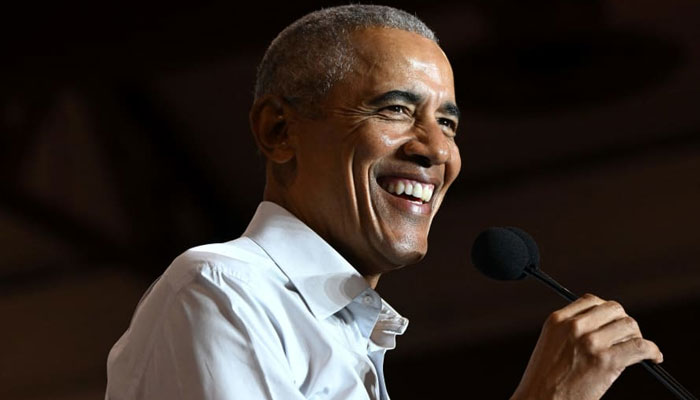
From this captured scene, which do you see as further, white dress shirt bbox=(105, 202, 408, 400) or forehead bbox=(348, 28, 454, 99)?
forehead bbox=(348, 28, 454, 99)

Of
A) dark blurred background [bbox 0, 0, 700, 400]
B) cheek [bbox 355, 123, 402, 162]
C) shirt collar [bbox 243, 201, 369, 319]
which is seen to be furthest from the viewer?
dark blurred background [bbox 0, 0, 700, 400]

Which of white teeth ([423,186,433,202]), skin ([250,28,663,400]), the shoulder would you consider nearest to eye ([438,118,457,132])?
skin ([250,28,663,400])

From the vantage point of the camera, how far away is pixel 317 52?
1707 mm

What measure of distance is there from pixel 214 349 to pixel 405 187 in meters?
0.42

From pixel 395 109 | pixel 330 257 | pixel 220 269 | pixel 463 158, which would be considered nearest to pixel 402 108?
pixel 395 109

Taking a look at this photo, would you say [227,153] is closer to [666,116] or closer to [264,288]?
[666,116]

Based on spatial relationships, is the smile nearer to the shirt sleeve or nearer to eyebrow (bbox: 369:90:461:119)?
eyebrow (bbox: 369:90:461:119)

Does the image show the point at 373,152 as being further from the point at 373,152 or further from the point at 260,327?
the point at 260,327

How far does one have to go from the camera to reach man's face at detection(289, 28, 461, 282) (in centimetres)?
163

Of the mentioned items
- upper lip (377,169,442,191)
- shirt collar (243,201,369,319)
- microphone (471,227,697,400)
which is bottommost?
shirt collar (243,201,369,319)

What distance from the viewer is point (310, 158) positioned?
1.68 meters

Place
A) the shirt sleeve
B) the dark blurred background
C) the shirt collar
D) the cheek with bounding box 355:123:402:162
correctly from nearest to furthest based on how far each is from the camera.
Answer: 1. the shirt sleeve
2. the shirt collar
3. the cheek with bounding box 355:123:402:162
4. the dark blurred background

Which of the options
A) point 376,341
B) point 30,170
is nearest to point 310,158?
point 376,341

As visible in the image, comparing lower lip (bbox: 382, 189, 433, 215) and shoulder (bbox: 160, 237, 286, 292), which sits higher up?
lower lip (bbox: 382, 189, 433, 215)
